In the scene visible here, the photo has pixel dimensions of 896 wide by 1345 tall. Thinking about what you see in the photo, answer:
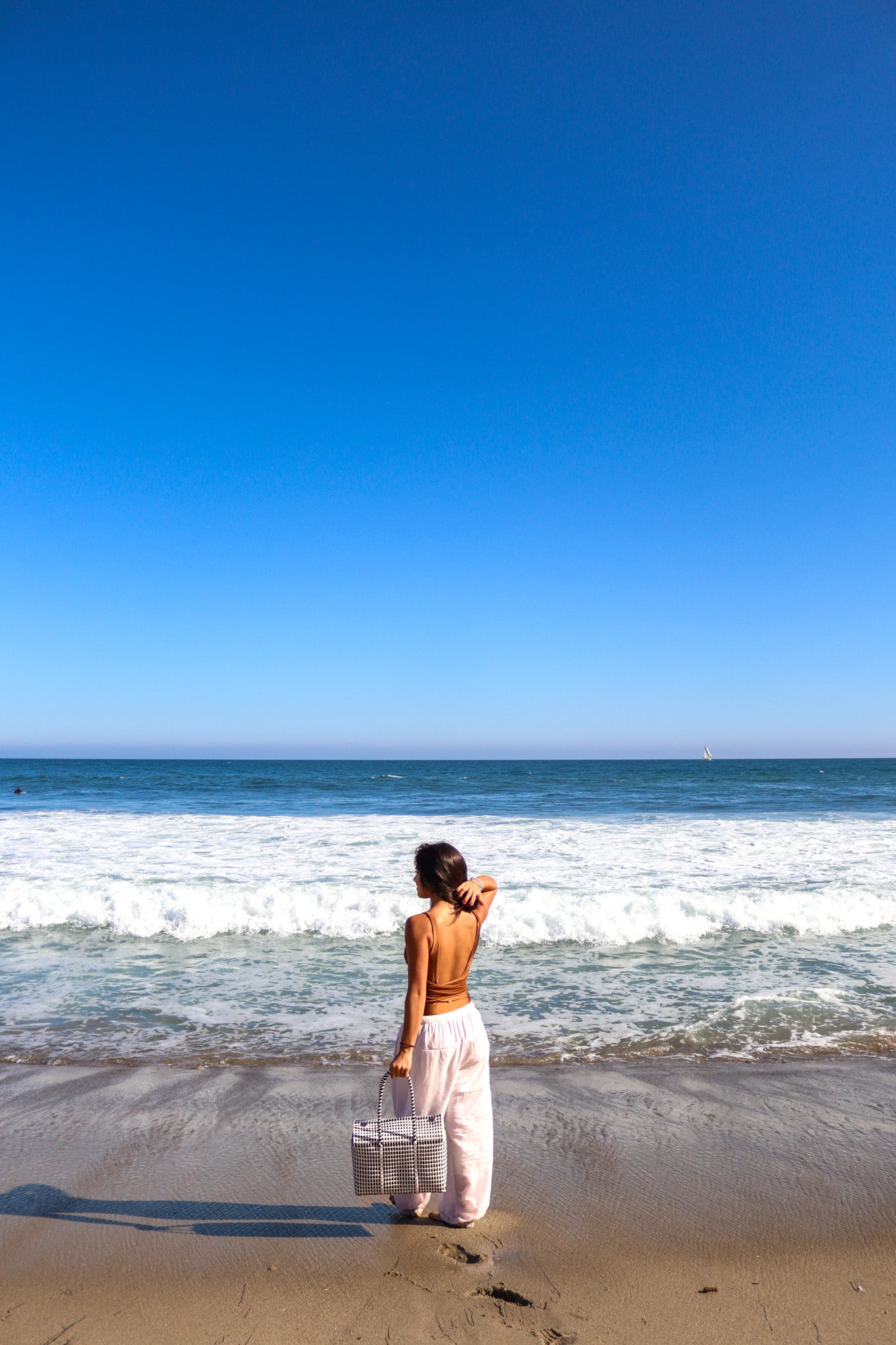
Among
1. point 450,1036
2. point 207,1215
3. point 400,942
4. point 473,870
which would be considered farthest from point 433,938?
point 473,870

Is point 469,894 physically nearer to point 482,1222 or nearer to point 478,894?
point 478,894

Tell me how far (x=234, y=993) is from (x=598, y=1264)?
4.60 meters

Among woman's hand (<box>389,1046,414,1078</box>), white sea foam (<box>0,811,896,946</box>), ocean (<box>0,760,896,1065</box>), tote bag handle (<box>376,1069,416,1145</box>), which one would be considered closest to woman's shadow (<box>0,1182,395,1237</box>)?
tote bag handle (<box>376,1069,416,1145</box>)

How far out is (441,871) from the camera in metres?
3.02

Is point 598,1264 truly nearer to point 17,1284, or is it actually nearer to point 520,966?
point 17,1284

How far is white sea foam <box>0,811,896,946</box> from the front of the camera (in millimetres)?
9195

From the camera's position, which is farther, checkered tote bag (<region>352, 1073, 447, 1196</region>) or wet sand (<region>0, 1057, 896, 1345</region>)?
checkered tote bag (<region>352, 1073, 447, 1196</region>)

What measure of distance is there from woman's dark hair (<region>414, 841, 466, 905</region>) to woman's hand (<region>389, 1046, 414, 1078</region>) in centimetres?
59

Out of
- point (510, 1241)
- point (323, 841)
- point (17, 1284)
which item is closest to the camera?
point (17, 1284)

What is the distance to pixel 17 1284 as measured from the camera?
2.85 m

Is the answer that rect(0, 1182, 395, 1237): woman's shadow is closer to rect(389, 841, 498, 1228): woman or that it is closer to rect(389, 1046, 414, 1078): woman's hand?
rect(389, 841, 498, 1228): woman

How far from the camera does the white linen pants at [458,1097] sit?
3045 mm

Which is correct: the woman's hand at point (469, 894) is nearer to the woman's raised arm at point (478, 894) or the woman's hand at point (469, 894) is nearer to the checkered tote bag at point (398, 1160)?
the woman's raised arm at point (478, 894)

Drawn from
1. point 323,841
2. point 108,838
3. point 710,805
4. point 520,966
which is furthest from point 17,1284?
point 710,805
